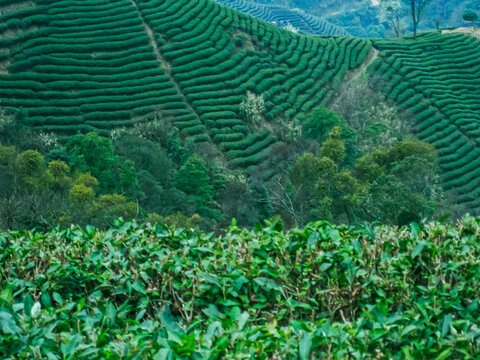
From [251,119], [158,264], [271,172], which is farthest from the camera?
[251,119]

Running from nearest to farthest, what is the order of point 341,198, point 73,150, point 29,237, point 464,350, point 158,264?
point 464,350
point 158,264
point 29,237
point 341,198
point 73,150

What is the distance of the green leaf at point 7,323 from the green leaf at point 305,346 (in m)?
1.61

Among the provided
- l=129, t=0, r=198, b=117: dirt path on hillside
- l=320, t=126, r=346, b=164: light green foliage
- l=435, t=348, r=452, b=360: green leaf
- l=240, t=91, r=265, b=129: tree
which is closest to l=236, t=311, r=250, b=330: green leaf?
l=435, t=348, r=452, b=360: green leaf

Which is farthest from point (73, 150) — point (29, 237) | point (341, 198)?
point (29, 237)

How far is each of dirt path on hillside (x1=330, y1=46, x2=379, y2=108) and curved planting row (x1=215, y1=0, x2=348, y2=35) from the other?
199 feet

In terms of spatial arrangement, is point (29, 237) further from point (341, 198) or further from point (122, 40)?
point (122, 40)

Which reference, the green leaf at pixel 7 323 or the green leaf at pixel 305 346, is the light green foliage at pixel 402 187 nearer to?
the green leaf at pixel 305 346

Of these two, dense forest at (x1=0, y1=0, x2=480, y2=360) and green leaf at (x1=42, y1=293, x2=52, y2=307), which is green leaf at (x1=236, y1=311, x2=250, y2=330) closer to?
dense forest at (x1=0, y1=0, x2=480, y2=360)

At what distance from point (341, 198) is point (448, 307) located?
77.4 feet

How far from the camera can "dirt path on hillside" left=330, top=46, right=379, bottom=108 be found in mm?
44594

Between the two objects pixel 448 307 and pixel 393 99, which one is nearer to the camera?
pixel 448 307

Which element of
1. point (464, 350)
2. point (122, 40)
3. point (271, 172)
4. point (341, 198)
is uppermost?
point (464, 350)

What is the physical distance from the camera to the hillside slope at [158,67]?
35.8m

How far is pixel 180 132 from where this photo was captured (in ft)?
117
